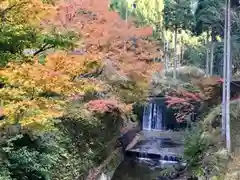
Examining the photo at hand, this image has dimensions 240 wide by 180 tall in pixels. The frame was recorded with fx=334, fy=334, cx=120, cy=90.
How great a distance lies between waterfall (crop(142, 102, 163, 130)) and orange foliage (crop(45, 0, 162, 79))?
1151 centimetres

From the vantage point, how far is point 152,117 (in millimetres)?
28656

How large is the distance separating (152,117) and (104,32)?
15.1 m

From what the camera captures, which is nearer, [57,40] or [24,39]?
[24,39]

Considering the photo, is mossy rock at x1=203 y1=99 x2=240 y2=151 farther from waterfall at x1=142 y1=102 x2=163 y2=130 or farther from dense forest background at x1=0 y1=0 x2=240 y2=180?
waterfall at x1=142 y1=102 x2=163 y2=130

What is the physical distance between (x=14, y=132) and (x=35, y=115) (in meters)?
1.72

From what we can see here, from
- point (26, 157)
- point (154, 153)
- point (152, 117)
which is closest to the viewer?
point (26, 157)

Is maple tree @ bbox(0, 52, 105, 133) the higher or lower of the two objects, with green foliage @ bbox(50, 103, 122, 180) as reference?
higher

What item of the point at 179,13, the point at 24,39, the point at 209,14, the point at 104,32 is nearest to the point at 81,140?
the point at 104,32

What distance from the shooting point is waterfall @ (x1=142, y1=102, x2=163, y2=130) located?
93.0 feet

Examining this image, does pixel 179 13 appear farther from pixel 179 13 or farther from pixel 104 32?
pixel 104 32

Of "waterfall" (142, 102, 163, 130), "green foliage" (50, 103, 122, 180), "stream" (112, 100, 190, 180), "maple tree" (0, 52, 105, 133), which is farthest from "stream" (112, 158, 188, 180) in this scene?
"waterfall" (142, 102, 163, 130)

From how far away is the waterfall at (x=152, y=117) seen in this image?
93.0ft

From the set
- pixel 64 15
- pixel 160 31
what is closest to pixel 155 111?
pixel 160 31

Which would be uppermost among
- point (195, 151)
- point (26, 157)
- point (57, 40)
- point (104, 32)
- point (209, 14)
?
point (209, 14)
